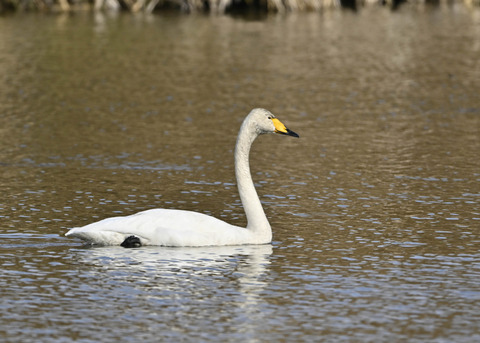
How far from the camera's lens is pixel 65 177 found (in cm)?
1686

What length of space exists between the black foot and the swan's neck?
132 centimetres

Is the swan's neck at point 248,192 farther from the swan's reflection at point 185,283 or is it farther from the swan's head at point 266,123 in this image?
the swan's reflection at point 185,283

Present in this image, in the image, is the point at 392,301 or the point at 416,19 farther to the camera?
the point at 416,19

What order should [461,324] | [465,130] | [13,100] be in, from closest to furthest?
[461,324] < [465,130] < [13,100]

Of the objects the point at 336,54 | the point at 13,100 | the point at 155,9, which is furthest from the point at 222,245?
the point at 155,9

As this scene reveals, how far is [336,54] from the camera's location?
37312 mm

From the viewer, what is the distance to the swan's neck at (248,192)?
12.5 m

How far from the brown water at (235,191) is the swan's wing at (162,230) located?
0.15 m

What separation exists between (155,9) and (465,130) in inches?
1553

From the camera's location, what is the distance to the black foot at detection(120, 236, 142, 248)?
39.8 ft

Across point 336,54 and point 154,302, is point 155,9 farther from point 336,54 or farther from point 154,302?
point 154,302

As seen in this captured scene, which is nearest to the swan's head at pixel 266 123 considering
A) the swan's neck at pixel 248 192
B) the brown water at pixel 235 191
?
the swan's neck at pixel 248 192

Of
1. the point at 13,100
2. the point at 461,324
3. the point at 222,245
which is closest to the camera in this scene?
the point at 461,324

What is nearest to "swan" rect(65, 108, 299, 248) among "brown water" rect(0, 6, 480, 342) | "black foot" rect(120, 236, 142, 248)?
"black foot" rect(120, 236, 142, 248)
